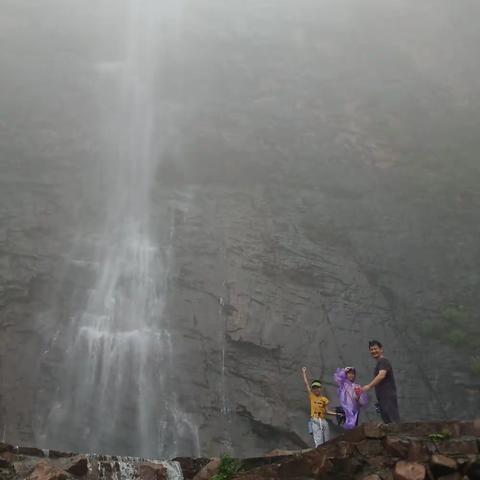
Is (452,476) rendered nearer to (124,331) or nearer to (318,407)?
(318,407)

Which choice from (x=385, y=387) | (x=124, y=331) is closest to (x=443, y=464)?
(x=385, y=387)

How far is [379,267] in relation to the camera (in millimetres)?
18594

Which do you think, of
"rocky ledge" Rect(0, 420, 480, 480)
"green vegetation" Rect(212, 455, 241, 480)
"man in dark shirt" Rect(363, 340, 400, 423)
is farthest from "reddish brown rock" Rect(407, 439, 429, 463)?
"green vegetation" Rect(212, 455, 241, 480)

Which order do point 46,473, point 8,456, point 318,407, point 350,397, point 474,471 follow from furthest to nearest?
point 8,456 → point 318,407 → point 46,473 → point 350,397 → point 474,471

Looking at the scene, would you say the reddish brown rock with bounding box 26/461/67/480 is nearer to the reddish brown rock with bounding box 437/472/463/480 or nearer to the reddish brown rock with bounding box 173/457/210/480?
the reddish brown rock with bounding box 173/457/210/480

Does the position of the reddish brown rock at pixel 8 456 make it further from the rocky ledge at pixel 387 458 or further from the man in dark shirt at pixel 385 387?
the man in dark shirt at pixel 385 387

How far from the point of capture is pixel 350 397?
27.0 ft

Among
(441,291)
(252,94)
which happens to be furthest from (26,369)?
(252,94)

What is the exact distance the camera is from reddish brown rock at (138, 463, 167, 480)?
9867 mm

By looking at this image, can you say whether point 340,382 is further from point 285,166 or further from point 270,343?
point 285,166

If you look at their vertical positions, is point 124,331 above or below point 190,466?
above

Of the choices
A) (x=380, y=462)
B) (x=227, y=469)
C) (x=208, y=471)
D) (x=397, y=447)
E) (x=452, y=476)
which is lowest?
(x=452, y=476)

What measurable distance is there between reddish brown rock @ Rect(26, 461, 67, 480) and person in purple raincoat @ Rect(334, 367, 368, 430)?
401 centimetres

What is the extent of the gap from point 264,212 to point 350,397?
12025mm
